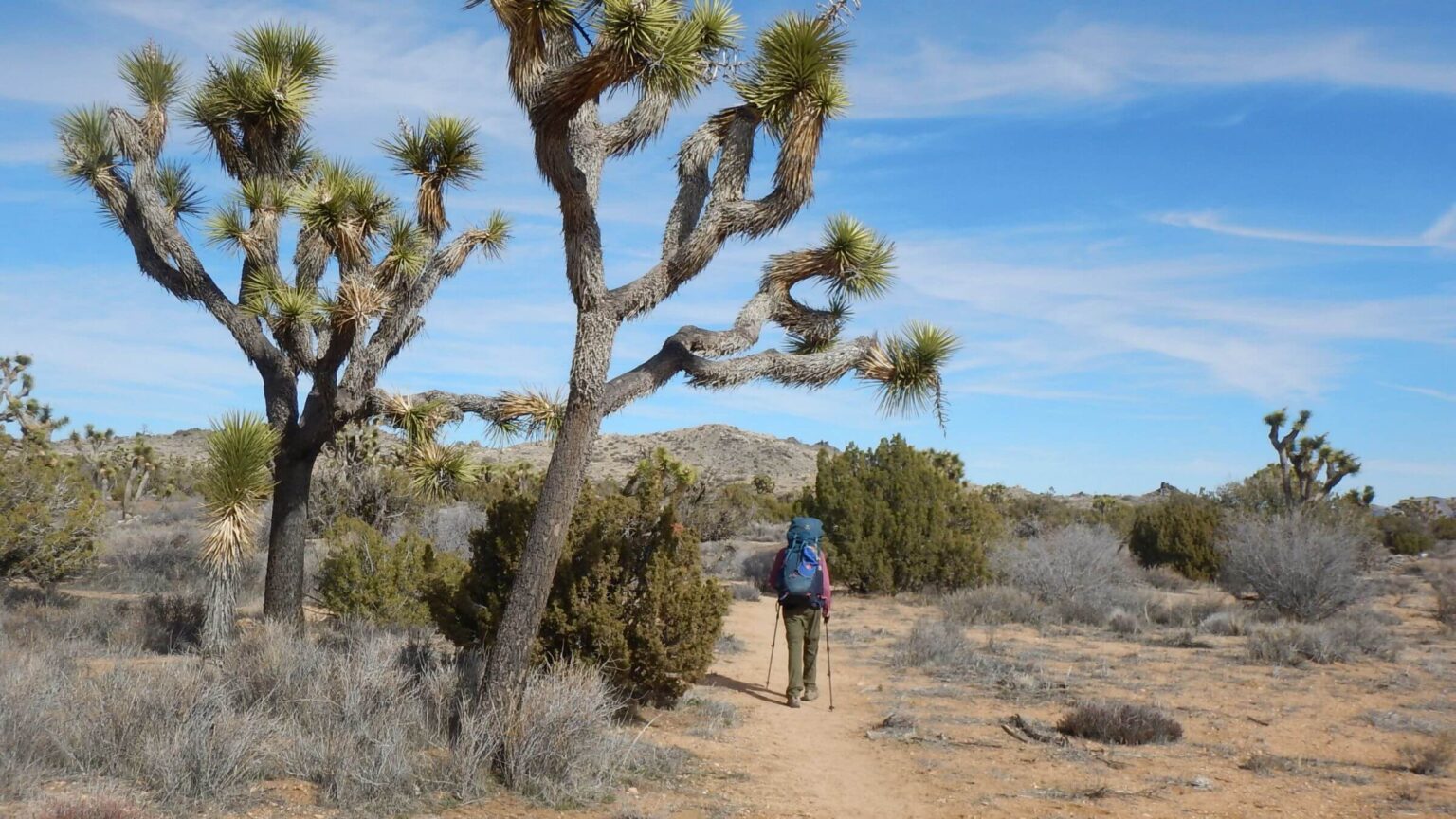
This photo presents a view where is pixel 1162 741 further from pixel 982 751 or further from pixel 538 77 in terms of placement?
pixel 538 77

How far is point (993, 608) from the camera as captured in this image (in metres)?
17.6

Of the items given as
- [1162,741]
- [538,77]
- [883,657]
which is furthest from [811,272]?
[883,657]

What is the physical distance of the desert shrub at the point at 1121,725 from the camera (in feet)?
29.1

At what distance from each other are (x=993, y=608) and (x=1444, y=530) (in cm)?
3307

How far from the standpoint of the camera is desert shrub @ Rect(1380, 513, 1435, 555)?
37.0 metres

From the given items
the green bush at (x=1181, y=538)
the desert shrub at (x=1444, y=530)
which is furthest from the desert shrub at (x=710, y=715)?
the desert shrub at (x=1444, y=530)

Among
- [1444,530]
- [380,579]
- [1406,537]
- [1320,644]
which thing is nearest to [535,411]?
[380,579]

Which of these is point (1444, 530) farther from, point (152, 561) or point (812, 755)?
point (152, 561)

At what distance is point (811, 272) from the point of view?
9398 millimetres

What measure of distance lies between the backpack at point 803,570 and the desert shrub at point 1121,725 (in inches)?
99.2

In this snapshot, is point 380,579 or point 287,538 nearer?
point 287,538

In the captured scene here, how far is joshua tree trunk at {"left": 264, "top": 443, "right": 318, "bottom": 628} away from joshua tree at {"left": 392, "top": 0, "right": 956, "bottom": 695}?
13.3ft

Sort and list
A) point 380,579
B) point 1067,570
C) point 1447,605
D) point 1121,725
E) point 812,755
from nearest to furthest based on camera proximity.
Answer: point 812,755, point 1121,725, point 380,579, point 1447,605, point 1067,570

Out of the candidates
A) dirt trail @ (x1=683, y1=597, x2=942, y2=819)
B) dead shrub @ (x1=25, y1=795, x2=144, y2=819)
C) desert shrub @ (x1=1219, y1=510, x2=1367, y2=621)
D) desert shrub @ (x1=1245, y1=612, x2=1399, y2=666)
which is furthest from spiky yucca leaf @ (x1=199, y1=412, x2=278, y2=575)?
desert shrub @ (x1=1219, y1=510, x2=1367, y2=621)
